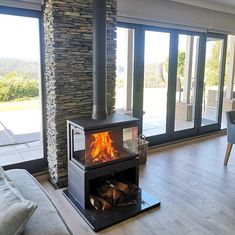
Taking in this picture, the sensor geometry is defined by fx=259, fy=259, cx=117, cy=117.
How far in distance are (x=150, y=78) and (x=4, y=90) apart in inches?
87.2

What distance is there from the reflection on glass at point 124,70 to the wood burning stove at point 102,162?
3.97ft

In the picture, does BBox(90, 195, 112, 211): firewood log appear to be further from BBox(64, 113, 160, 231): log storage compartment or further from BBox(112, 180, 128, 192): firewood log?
BBox(112, 180, 128, 192): firewood log

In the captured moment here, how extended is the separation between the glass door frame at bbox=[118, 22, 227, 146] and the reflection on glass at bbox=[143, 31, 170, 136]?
0.25 ft

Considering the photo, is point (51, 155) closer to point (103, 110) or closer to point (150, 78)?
point (103, 110)

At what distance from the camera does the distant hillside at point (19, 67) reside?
3.01m

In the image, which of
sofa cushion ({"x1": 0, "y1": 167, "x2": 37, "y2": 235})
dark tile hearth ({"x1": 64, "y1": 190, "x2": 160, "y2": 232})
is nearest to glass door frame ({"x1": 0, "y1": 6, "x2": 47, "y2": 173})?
dark tile hearth ({"x1": 64, "y1": 190, "x2": 160, "y2": 232})

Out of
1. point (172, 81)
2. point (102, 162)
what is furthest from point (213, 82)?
point (102, 162)

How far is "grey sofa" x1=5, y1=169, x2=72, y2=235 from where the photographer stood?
1.26m

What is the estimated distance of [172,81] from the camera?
4430mm

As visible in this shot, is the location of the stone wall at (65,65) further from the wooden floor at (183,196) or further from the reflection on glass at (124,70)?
the reflection on glass at (124,70)

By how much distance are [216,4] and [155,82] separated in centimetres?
180

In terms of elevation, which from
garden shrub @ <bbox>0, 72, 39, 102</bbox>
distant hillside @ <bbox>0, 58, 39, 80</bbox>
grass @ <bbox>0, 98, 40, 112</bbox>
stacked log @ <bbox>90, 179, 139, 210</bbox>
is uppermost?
distant hillside @ <bbox>0, 58, 39, 80</bbox>

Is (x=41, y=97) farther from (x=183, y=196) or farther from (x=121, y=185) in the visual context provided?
(x=183, y=196)

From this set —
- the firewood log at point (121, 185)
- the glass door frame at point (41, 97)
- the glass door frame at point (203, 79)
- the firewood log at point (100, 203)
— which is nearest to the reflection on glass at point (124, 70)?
the glass door frame at point (41, 97)
